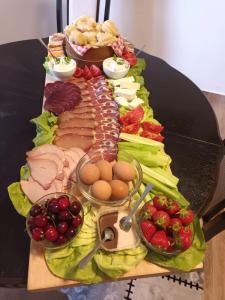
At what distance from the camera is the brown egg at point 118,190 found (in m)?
1.10

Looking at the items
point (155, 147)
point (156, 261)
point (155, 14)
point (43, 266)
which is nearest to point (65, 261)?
point (43, 266)

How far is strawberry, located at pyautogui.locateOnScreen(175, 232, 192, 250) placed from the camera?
98 cm

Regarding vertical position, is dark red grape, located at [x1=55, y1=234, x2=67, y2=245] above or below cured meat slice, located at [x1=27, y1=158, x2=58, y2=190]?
below

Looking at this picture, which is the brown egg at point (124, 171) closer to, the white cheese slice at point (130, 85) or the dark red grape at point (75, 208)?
the dark red grape at point (75, 208)

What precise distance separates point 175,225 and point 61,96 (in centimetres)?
92

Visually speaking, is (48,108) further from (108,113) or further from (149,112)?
(149,112)

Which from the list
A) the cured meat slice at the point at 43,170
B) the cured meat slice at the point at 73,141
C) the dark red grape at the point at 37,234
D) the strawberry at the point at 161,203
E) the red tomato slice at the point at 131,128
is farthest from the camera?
the red tomato slice at the point at 131,128

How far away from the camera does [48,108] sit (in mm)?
1523

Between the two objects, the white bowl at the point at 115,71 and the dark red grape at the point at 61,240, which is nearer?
the dark red grape at the point at 61,240

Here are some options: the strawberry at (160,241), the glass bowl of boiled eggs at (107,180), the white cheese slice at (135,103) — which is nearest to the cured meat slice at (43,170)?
the glass bowl of boiled eggs at (107,180)

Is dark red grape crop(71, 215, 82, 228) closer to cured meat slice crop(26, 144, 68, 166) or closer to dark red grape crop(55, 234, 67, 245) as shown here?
dark red grape crop(55, 234, 67, 245)

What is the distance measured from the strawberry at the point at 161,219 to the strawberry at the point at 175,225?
1 cm

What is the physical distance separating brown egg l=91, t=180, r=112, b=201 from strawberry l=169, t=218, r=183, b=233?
0.25m

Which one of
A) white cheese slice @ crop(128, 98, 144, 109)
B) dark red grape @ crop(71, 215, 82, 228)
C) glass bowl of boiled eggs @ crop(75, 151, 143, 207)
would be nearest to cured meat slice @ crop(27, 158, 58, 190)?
glass bowl of boiled eggs @ crop(75, 151, 143, 207)
